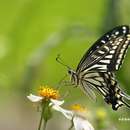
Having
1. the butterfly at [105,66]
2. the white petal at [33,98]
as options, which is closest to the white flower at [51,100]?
the white petal at [33,98]

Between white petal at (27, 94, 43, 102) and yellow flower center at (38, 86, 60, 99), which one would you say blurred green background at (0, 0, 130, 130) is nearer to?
Answer: yellow flower center at (38, 86, 60, 99)

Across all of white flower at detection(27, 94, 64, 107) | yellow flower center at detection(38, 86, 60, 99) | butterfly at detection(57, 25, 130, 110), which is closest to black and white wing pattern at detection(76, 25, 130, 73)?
butterfly at detection(57, 25, 130, 110)

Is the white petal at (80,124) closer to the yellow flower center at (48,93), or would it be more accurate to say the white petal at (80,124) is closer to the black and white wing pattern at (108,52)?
the yellow flower center at (48,93)

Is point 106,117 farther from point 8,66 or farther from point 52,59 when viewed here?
point 52,59

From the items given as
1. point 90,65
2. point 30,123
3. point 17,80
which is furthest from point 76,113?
point 30,123

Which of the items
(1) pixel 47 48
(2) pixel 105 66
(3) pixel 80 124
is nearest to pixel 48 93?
(3) pixel 80 124
